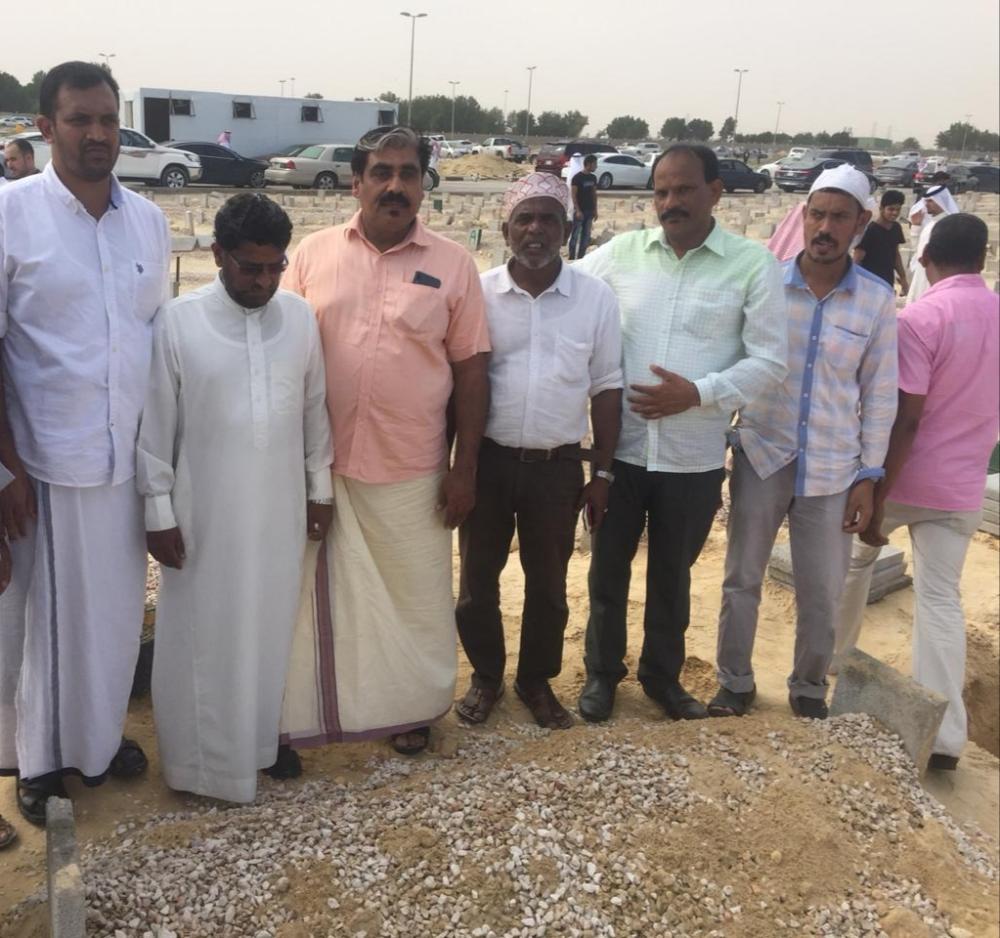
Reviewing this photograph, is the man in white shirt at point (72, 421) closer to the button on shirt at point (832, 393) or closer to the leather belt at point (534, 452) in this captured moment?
the leather belt at point (534, 452)

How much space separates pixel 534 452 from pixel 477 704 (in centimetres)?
112

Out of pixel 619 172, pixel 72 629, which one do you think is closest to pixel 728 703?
pixel 72 629

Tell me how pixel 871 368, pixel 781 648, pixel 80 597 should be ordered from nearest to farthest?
pixel 80 597
pixel 871 368
pixel 781 648

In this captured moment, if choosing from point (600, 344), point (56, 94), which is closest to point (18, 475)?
point (56, 94)

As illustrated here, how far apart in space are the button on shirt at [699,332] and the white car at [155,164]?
71.3 ft

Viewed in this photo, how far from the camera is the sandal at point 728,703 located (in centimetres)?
393

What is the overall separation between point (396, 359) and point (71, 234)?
1007 millimetres

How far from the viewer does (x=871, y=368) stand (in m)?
3.53

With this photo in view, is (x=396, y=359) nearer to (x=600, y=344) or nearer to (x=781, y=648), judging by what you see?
(x=600, y=344)

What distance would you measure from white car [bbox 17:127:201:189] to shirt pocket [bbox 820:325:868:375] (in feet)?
72.5

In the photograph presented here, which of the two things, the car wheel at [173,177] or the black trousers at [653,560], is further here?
the car wheel at [173,177]

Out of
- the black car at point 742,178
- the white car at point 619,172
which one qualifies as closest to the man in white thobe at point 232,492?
the white car at point 619,172

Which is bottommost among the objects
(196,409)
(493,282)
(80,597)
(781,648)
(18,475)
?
(781,648)

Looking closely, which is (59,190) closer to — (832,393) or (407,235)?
(407,235)
